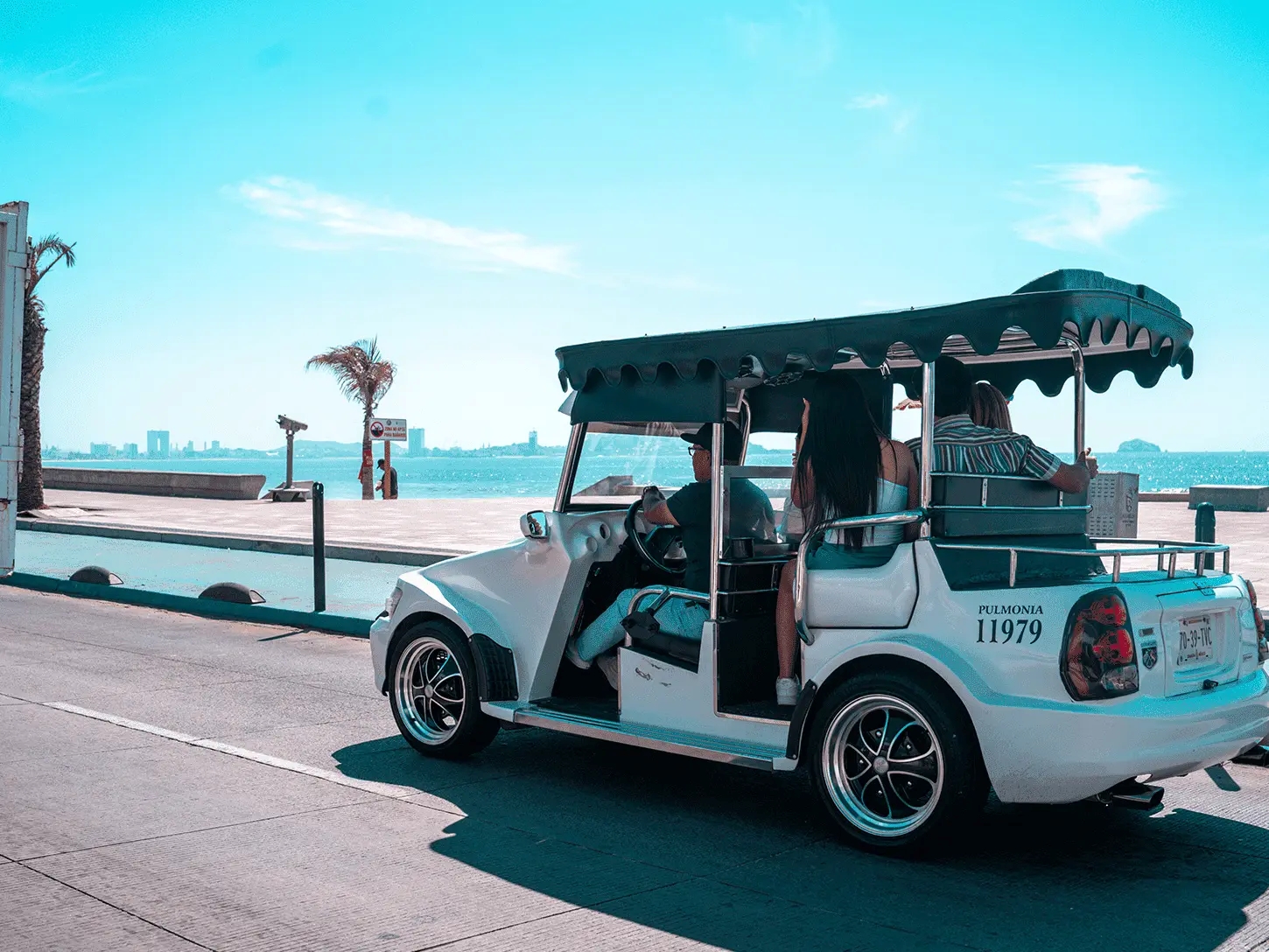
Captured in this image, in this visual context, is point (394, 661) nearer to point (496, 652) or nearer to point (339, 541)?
point (496, 652)

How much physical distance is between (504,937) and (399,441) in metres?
36.9

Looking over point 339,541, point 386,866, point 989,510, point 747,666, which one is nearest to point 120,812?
point 386,866

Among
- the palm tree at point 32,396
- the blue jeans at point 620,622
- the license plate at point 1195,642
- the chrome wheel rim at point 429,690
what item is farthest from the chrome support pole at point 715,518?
the palm tree at point 32,396

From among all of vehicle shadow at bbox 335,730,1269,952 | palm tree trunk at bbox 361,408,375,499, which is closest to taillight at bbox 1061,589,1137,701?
vehicle shadow at bbox 335,730,1269,952

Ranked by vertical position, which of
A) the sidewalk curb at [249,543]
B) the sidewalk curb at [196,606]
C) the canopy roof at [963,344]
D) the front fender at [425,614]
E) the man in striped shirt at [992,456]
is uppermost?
the canopy roof at [963,344]

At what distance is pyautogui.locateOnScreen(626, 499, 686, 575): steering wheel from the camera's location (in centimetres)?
618

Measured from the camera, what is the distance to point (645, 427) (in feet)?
21.1

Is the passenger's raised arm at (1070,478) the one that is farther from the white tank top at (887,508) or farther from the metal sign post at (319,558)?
the metal sign post at (319,558)

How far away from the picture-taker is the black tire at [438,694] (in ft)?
20.6

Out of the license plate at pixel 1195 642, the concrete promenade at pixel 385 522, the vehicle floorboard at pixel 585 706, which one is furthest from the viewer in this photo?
the concrete promenade at pixel 385 522

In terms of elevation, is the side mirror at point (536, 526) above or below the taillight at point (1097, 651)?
above

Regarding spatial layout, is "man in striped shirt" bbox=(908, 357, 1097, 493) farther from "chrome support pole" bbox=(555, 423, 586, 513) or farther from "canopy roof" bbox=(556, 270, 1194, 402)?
"chrome support pole" bbox=(555, 423, 586, 513)

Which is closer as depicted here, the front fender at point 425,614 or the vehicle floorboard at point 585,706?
the vehicle floorboard at point 585,706

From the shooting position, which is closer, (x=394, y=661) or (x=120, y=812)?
(x=120, y=812)
